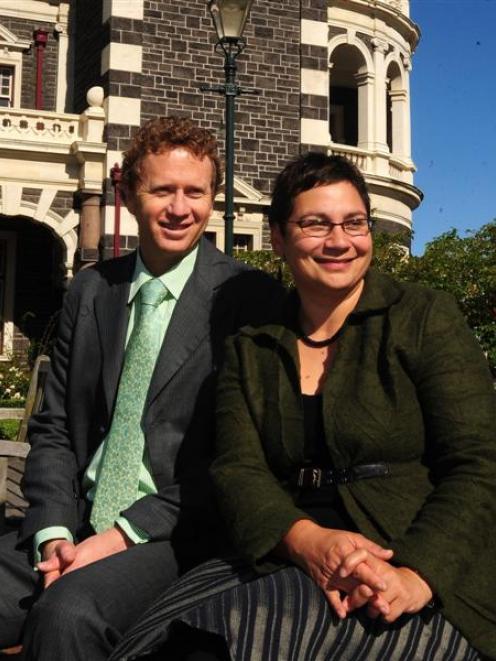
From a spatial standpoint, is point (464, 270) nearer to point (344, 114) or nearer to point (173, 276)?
point (173, 276)

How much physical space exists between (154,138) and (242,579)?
4.96 ft

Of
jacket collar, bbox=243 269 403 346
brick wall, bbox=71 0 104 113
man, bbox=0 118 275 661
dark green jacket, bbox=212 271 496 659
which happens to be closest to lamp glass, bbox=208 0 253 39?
man, bbox=0 118 275 661

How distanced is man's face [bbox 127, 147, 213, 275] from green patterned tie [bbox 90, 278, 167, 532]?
23 centimetres

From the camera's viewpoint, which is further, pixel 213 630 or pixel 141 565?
pixel 141 565

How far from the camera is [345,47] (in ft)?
69.3

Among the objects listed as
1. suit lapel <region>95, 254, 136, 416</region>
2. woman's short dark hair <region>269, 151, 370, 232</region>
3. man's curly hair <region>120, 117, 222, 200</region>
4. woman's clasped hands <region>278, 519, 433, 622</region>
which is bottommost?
woman's clasped hands <region>278, 519, 433, 622</region>

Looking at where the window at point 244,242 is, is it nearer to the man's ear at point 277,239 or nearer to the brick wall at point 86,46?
the brick wall at point 86,46

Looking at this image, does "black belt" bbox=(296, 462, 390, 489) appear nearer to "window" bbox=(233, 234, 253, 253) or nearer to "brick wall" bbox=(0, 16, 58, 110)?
"window" bbox=(233, 234, 253, 253)

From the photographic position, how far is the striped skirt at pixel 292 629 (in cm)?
208

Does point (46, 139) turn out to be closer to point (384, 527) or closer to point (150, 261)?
point (150, 261)

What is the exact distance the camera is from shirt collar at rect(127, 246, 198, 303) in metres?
3.07

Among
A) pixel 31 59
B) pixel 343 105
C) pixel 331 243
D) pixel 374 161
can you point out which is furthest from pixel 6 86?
pixel 331 243

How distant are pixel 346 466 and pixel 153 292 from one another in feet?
3.26

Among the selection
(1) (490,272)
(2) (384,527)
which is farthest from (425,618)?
(1) (490,272)
